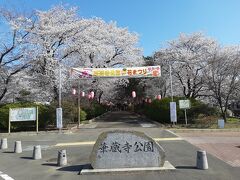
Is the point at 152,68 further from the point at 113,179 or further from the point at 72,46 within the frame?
the point at 113,179

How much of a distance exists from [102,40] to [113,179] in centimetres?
2996

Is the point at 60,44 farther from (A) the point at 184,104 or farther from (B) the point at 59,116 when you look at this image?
(A) the point at 184,104

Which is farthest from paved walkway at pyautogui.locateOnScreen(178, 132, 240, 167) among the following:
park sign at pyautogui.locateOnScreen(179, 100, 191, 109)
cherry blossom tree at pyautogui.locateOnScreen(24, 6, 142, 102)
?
cherry blossom tree at pyautogui.locateOnScreen(24, 6, 142, 102)

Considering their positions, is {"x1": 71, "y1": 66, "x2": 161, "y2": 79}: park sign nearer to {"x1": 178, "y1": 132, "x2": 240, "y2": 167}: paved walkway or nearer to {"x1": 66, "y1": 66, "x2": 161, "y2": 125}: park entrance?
{"x1": 66, "y1": 66, "x2": 161, "y2": 125}: park entrance

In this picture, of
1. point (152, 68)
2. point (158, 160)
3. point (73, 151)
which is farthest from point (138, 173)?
point (152, 68)

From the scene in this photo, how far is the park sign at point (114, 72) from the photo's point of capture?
24031 millimetres

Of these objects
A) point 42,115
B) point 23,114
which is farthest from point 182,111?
point 23,114

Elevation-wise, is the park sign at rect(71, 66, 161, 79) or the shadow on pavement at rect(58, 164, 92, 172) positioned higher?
the park sign at rect(71, 66, 161, 79)

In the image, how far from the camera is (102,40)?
37438 mm

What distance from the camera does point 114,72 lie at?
24.0 meters

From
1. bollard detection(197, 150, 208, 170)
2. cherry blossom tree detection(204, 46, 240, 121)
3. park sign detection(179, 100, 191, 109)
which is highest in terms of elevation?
cherry blossom tree detection(204, 46, 240, 121)

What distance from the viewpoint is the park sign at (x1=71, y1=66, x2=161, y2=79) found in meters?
24.0

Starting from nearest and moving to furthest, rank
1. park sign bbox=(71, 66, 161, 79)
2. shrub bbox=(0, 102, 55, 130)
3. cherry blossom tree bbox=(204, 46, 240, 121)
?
1. shrub bbox=(0, 102, 55, 130)
2. park sign bbox=(71, 66, 161, 79)
3. cherry blossom tree bbox=(204, 46, 240, 121)

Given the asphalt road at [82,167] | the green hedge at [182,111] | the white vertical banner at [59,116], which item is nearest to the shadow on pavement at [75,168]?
the asphalt road at [82,167]
